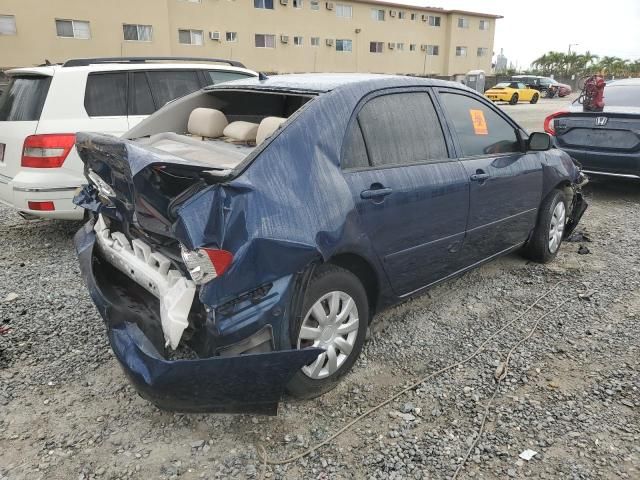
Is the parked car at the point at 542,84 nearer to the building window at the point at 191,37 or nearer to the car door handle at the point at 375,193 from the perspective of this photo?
the building window at the point at 191,37

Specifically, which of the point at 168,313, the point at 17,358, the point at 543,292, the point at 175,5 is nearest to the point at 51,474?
the point at 168,313

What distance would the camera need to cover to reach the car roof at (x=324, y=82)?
3.04 metres

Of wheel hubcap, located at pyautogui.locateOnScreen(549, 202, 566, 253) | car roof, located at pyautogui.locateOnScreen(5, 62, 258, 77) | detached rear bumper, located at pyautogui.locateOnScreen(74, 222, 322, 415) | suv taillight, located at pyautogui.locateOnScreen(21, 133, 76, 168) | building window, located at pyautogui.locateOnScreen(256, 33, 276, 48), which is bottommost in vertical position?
wheel hubcap, located at pyautogui.locateOnScreen(549, 202, 566, 253)

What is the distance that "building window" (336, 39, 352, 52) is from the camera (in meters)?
36.9

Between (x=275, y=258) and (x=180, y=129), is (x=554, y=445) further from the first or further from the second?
(x=180, y=129)

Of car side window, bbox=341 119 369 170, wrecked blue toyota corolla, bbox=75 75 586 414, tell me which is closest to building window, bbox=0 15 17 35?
wrecked blue toyota corolla, bbox=75 75 586 414

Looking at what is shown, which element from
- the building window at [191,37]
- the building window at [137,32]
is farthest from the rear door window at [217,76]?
the building window at [191,37]

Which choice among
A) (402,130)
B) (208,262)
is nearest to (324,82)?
(402,130)

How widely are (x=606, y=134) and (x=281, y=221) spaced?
20.3 ft

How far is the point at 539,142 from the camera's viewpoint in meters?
4.19

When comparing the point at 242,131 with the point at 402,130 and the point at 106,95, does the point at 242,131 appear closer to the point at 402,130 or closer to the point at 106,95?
the point at 402,130

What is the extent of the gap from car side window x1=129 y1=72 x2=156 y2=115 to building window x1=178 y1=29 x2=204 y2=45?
25.7 metres

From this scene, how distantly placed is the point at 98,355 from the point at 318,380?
1.45m

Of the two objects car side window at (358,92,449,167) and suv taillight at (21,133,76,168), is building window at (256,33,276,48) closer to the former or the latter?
suv taillight at (21,133,76,168)
